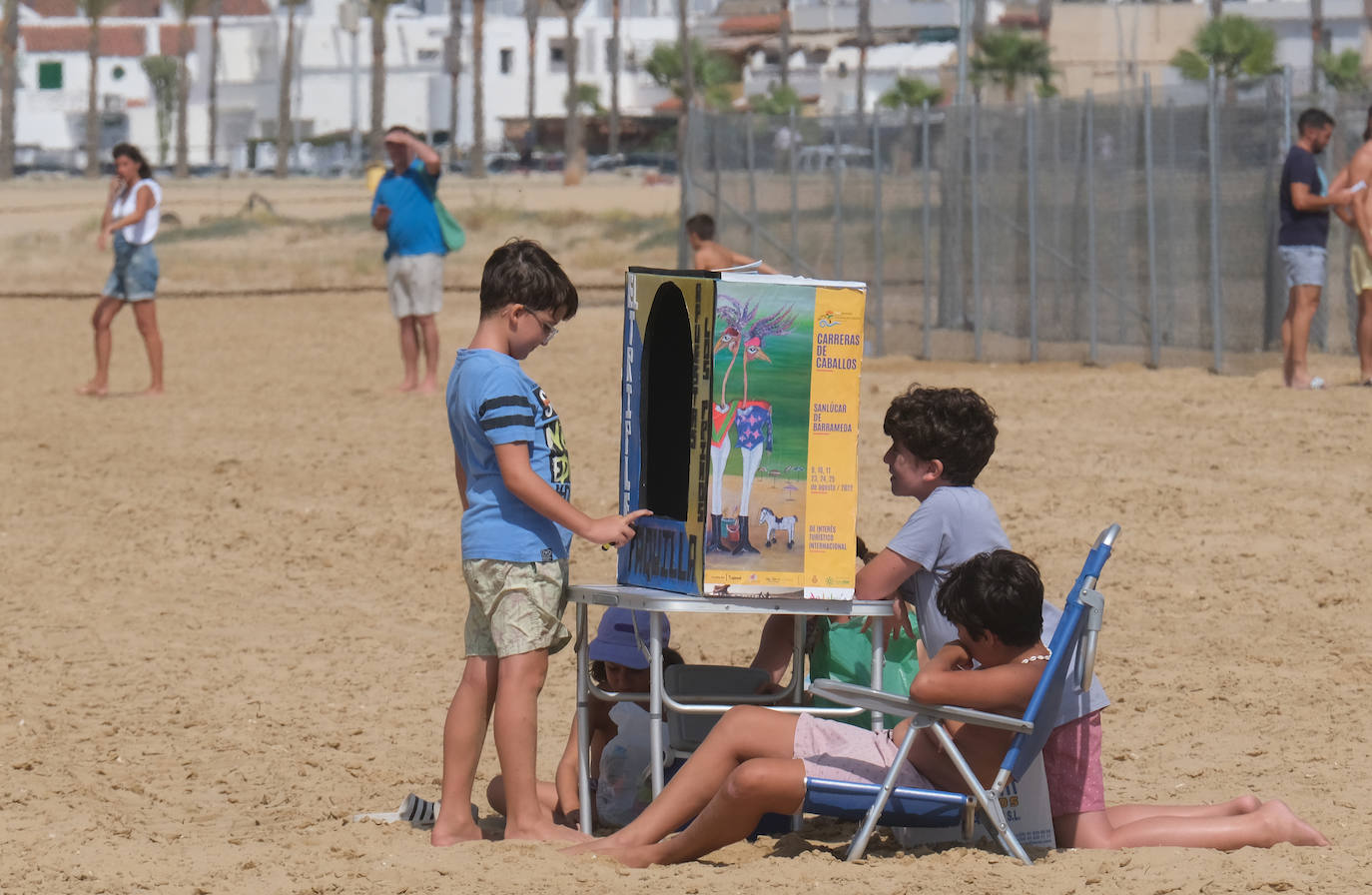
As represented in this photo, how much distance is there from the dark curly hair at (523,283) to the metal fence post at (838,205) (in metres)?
11.8

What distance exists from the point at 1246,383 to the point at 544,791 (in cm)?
935

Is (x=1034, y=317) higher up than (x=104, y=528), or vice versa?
(x=1034, y=317)

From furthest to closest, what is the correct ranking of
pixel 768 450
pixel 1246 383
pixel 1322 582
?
pixel 1246 383 < pixel 1322 582 < pixel 768 450

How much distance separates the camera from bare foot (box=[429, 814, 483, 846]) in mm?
4484

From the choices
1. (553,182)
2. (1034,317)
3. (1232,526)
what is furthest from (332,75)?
(1232,526)

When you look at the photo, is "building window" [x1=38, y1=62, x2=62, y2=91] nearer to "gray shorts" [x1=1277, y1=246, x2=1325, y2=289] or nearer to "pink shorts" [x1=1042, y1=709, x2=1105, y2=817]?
"gray shorts" [x1=1277, y1=246, x2=1325, y2=289]

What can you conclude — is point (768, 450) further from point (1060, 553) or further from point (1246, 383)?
point (1246, 383)

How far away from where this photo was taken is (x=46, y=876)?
4363 mm

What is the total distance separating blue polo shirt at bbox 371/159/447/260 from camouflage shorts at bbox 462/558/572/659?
27.2 ft

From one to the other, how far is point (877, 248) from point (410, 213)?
16.3 ft

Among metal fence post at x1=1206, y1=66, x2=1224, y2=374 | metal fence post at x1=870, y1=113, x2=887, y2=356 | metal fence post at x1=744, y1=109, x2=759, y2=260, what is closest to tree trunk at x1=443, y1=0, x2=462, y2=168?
metal fence post at x1=744, y1=109, x2=759, y2=260

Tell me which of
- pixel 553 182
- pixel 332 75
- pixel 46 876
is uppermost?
pixel 332 75

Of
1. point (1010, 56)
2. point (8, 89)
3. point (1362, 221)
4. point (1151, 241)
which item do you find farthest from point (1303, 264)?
point (8, 89)

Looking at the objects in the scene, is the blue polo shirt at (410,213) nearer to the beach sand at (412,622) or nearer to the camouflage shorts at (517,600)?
the beach sand at (412,622)
